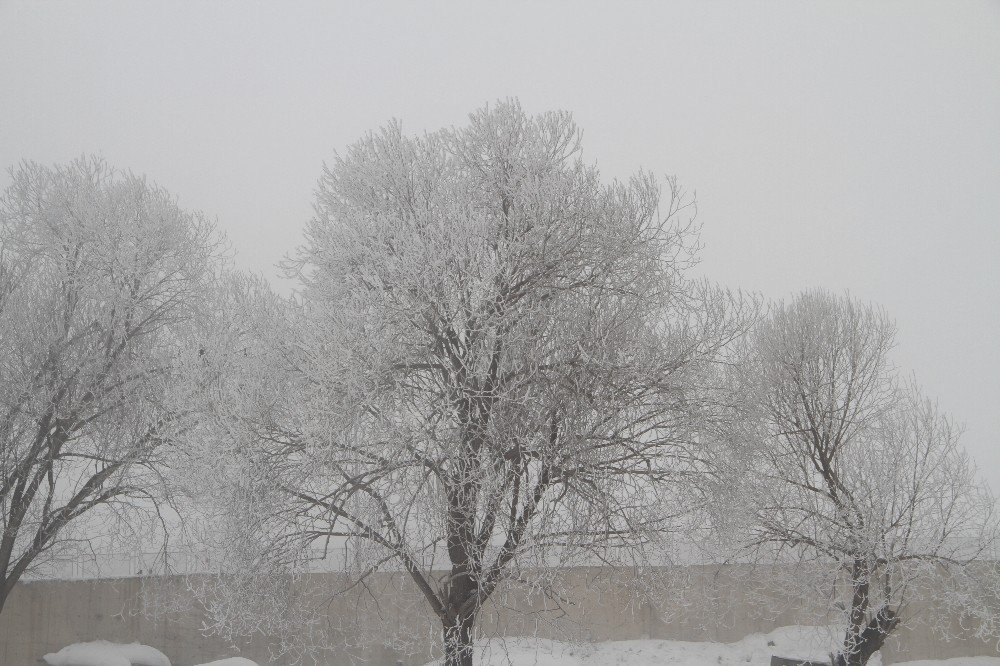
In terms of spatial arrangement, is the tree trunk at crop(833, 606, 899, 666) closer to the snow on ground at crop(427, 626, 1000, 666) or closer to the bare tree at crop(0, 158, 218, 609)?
the snow on ground at crop(427, 626, 1000, 666)

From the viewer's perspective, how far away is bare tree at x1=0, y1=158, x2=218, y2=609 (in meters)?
13.8

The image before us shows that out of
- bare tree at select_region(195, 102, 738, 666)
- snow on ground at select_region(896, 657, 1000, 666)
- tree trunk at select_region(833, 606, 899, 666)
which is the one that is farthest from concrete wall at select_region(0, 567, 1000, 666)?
bare tree at select_region(195, 102, 738, 666)

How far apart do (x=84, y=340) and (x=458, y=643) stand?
8679 millimetres

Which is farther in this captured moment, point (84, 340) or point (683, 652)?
point (683, 652)

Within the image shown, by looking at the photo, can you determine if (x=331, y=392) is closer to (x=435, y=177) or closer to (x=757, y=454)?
(x=435, y=177)

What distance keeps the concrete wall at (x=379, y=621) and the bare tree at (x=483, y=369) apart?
5259 mm

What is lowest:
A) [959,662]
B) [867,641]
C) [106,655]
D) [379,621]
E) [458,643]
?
[959,662]

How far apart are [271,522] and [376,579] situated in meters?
8.03

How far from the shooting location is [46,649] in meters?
15.9

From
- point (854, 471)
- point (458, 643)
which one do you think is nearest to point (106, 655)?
point (458, 643)

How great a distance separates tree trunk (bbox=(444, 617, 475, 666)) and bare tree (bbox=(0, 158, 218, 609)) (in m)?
5.66

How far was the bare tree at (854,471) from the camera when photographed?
13672mm

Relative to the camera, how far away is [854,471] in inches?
570

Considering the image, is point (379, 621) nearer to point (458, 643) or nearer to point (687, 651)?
point (687, 651)
